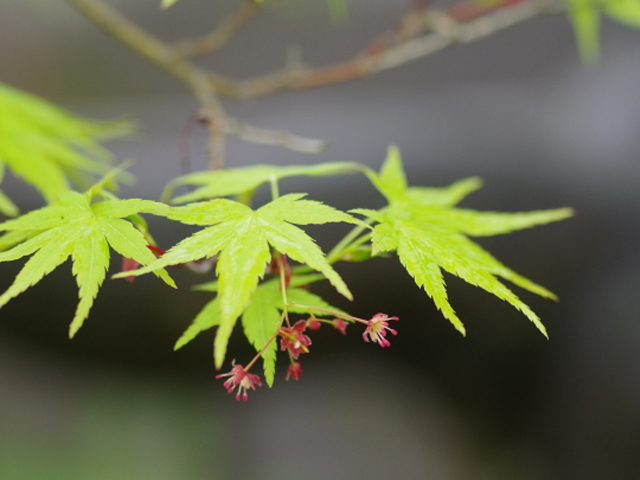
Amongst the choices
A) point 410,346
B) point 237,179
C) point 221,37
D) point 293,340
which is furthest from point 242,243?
point 410,346

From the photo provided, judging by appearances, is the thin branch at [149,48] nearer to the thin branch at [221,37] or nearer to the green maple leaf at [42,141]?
the thin branch at [221,37]

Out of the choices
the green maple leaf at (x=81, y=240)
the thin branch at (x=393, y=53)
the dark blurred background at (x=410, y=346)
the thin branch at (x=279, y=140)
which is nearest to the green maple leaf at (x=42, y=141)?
the green maple leaf at (x=81, y=240)

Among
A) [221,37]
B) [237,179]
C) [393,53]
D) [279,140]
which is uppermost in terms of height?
Answer: [221,37]

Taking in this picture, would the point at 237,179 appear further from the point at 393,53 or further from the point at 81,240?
the point at 393,53

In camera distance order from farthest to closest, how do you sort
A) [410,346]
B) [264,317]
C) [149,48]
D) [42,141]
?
[410,346] < [149,48] < [42,141] < [264,317]

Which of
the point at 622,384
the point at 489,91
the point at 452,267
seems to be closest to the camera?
the point at 452,267

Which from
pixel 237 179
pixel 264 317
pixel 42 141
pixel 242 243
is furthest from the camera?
pixel 42 141

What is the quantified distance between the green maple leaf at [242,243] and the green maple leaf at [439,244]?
68 millimetres

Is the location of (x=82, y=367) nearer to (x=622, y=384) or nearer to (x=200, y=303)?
(x=200, y=303)

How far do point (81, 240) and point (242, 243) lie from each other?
0.16 meters

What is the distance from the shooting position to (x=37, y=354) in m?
2.48

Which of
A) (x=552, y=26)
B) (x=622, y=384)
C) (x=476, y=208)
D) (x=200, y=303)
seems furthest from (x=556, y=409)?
(x=552, y=26)

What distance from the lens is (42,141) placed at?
2.72 ft

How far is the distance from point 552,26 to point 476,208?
5.53 ft
